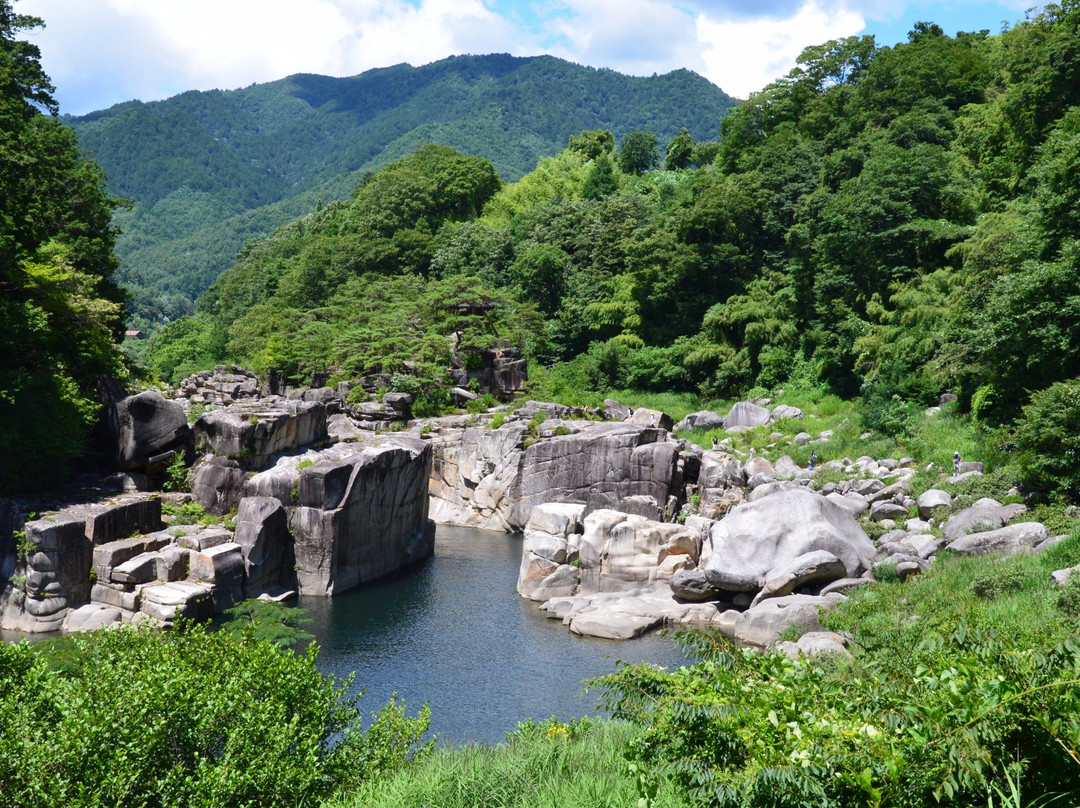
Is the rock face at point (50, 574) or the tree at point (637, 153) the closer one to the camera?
the rock face at point (50, 574)

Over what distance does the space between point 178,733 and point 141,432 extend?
1975cm

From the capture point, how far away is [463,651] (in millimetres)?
22156

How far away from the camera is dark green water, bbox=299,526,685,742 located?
18484 mm

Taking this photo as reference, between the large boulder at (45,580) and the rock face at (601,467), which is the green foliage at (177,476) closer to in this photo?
the large boulder at (45,580)

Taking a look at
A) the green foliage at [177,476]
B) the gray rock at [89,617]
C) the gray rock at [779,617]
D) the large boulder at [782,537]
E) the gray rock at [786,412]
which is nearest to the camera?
the gray rock at [779,617]

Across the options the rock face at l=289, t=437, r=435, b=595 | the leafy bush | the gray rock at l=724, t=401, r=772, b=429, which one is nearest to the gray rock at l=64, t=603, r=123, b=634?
the rock face at l=289, t=437, r=435, b=595

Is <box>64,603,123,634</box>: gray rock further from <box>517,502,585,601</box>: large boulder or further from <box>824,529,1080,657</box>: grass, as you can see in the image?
<box>824,529,1080,657</box>: grass

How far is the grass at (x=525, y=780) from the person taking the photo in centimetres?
916

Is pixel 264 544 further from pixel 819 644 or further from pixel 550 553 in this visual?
pixel 819 644

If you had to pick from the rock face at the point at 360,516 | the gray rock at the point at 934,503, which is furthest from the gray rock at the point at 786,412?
the rock face at the point at 360,516

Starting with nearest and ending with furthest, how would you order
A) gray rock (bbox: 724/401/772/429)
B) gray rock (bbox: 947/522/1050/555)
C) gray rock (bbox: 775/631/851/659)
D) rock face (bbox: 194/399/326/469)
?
gray rock (bbox: 775/631/851/659), gray rock (bbox: 947/522/1050/555), rock face (bbox: 194/399/326/469), gray rock (bbox: 724/401/772/429)

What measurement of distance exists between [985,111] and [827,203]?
29.2 ft

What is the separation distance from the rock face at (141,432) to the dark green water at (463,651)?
7.01m

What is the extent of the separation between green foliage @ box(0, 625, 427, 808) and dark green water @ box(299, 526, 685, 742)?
538 cm
